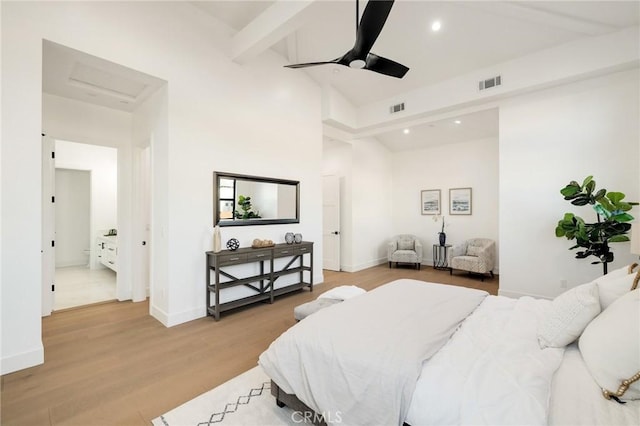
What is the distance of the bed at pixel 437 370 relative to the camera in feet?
3.92

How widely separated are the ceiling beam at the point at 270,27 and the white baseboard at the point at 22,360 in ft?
12.9

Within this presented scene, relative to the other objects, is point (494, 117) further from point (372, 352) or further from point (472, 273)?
point (372, 352)

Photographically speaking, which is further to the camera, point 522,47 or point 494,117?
point 494,117

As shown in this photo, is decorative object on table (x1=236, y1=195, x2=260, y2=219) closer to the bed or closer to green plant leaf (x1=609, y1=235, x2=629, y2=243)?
the bed

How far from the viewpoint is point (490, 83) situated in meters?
4.50

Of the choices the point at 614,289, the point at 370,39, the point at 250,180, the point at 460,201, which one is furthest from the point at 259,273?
the point at 460,201

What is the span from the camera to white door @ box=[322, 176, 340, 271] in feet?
21.7

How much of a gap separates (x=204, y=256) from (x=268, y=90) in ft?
9.08

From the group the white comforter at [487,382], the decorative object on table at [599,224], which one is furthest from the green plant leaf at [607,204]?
the white comforter at [487,382]

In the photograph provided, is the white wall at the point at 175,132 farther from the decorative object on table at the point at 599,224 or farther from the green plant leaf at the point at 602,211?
the green plant leaf at the point at 602,211

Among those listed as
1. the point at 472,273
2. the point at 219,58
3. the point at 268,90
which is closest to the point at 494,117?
the point at 472,273

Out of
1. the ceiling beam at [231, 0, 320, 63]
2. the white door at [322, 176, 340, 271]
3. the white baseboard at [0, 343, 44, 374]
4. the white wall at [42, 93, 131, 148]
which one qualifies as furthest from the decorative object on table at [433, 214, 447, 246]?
the white baseboard at [0, 343, 44, 374]

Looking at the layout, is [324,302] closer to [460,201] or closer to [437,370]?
[437,370]

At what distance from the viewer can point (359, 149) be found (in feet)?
22.1
